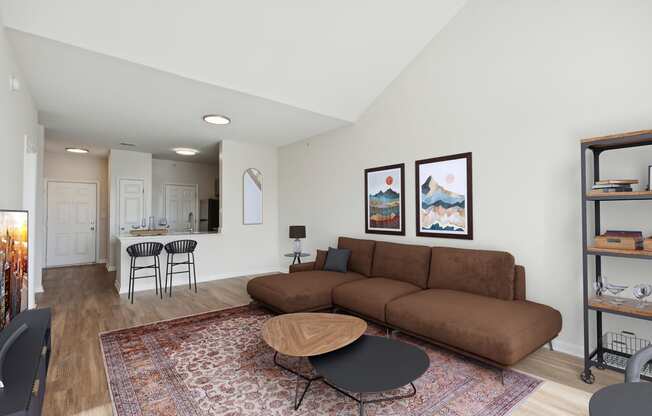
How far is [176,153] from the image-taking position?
283 inches

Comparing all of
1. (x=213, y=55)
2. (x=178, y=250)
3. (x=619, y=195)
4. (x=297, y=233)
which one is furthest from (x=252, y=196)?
(x=619, y=195)

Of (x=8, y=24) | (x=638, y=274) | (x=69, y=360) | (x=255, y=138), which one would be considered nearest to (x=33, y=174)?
(x=8, y=24)

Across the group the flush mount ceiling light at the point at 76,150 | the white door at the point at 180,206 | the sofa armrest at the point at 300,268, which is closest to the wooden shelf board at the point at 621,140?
the sofa armrest at the point at 300,268

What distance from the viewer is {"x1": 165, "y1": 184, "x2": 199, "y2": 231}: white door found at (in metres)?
8.16

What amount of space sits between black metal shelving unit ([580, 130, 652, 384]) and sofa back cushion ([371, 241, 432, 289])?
4.89 feet

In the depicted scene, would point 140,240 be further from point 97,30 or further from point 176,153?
point 97,30

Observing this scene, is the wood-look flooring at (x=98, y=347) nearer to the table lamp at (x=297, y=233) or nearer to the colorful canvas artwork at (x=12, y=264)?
the colorful canvas artwork at (x=12, y=264)

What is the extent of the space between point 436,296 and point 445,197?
1.23 metres

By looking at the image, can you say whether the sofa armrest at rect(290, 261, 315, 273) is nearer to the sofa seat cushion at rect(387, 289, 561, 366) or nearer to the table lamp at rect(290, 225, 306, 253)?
the table lamp at rect(290, 225, 306, 253)

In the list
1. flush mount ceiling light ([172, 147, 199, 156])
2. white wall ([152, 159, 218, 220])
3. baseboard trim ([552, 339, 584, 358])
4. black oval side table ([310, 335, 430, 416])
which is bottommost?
baseboard trim ([552, 339, 584, 358])

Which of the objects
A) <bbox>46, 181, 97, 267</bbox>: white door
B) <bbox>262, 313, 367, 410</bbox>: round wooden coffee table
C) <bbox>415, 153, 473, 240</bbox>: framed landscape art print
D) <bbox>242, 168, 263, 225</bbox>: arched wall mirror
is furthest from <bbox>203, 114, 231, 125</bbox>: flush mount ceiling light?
<bbox>46, 181, 97, 267</bbox>: white door

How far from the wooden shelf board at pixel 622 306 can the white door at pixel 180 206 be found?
779 centimetres

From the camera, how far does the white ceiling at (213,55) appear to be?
270 centimetres

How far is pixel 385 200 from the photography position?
453 centimetres
